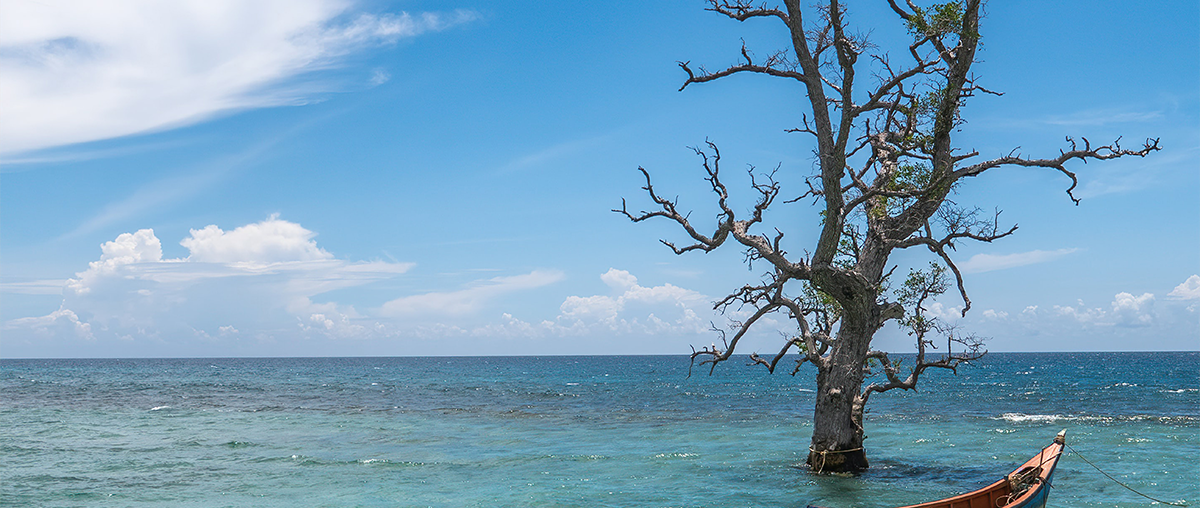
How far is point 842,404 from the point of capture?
741 inches

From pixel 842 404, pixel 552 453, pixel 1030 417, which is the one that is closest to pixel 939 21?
pixel 842 404

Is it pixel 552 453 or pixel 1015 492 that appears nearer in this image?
pixel 1015 492

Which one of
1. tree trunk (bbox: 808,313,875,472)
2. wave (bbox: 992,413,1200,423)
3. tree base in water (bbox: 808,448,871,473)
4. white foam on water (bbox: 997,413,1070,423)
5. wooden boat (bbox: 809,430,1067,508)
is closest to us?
wooden boat (bbox: 809,430,1067,508)

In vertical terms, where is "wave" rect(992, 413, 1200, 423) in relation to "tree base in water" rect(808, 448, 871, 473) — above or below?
below

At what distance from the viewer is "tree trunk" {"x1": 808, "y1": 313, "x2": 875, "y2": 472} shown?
18672 mm

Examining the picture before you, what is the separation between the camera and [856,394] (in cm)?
1906

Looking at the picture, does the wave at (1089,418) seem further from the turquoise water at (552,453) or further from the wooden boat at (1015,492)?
the wooden boat at (1015,492)

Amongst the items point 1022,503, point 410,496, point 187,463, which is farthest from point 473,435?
point 1022,503

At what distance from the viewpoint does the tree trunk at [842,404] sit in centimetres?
1867

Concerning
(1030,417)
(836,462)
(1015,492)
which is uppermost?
(1015,492)

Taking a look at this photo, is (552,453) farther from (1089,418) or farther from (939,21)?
(1089,418)

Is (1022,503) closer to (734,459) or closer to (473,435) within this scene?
(734,459)

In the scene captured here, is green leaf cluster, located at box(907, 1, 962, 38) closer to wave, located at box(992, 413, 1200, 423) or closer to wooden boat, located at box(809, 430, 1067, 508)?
wooden boat, located at box(809, 430, 1067, 508)

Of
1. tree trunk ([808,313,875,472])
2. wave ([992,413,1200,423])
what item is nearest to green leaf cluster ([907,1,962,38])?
tree trunk ([808,313,875,472])
